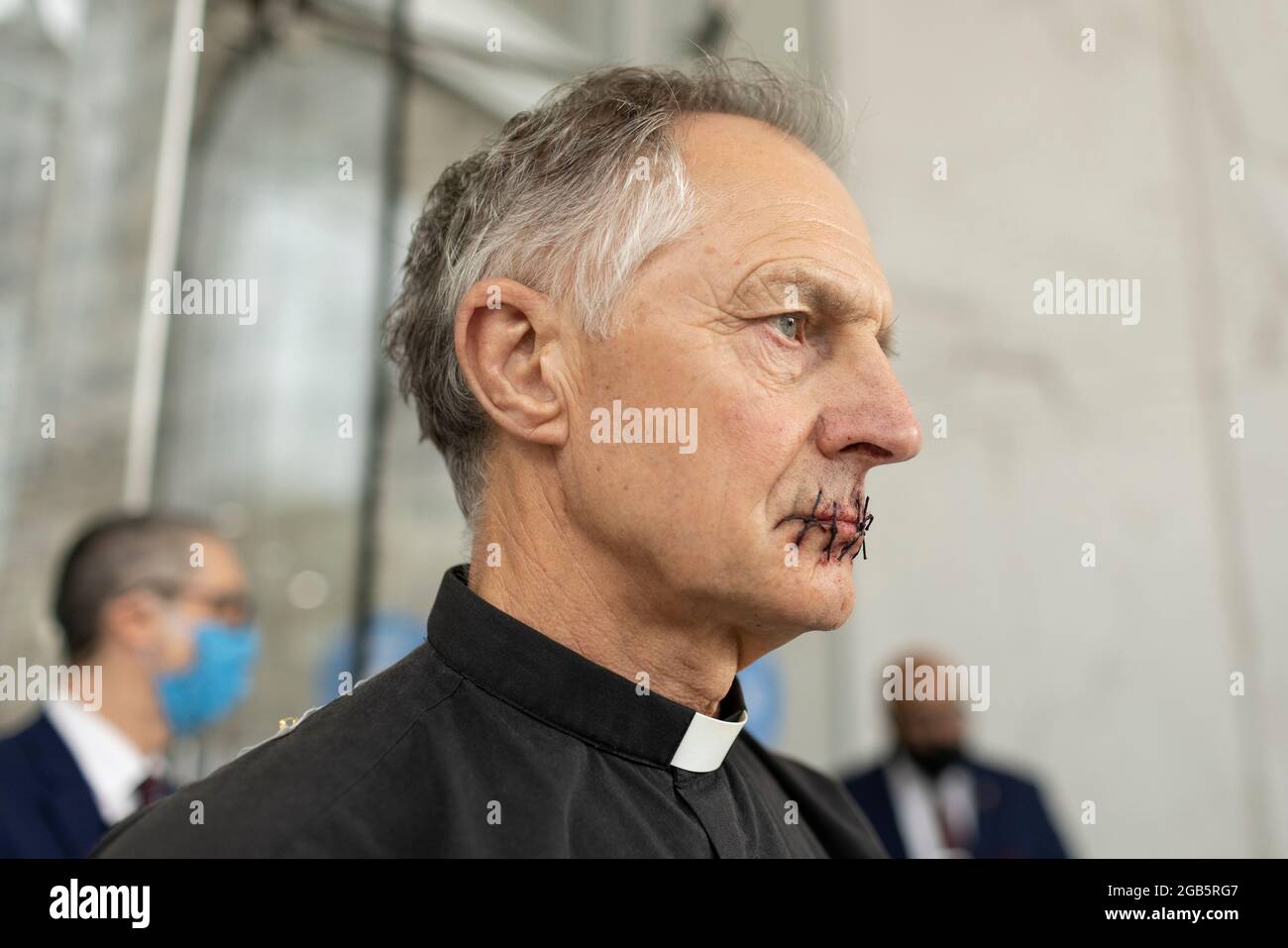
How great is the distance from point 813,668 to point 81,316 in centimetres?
378

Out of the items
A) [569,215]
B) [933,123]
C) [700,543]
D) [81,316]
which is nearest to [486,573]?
[700,543]

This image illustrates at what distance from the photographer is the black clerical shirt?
116 cm

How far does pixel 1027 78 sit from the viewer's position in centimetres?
561

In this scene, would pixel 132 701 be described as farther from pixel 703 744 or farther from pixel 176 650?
pixel 703 744

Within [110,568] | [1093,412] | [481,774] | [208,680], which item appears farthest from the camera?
[1093,412]

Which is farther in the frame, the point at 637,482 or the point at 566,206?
the point at 566,206

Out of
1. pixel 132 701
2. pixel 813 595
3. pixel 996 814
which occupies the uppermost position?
pixel 813 595

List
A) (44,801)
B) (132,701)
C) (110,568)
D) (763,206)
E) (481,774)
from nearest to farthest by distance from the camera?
(481,774), (763,206), (44,801), (132,701), (110,568)

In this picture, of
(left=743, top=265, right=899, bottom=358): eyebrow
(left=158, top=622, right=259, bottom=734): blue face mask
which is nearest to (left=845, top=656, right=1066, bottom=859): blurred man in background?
(left=158, top=622, right=259, bottom=734): blue face mask

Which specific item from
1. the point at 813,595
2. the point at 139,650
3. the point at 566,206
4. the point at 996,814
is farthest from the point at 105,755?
the point at 996,814

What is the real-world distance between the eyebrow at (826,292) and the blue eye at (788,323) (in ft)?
0.08

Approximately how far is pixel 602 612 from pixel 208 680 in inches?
105

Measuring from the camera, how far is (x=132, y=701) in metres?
3.49
